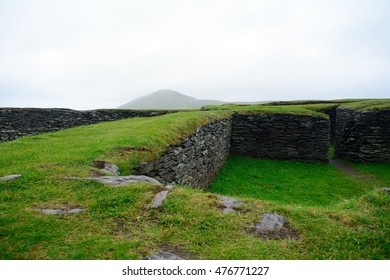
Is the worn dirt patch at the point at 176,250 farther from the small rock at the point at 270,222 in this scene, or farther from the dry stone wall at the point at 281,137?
the dry stone wall at the point at 281,137

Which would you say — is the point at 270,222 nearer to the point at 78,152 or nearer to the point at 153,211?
the point at 153,211

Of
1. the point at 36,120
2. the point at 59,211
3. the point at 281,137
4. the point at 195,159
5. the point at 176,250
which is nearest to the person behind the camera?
the point at 176,250

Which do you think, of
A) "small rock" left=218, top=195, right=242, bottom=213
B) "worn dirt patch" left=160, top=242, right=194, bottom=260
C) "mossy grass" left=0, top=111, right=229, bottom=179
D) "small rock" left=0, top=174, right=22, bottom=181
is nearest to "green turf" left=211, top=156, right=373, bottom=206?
"mossy grass" left=0, top=111, right=229, bottom=179

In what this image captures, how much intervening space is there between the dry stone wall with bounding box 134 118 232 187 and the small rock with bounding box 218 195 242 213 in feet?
8.72

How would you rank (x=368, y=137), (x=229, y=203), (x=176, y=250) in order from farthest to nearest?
(x=368, y=137), (x=229, y=203), (x=176, y=250)

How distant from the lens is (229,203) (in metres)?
3.93

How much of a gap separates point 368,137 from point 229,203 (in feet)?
46.7

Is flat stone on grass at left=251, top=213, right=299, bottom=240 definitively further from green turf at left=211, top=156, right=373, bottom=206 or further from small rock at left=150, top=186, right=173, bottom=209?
green turf at left=211, top=156, right=373, bottom=206

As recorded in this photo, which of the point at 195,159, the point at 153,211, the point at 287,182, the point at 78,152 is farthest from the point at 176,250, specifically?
the point at 287,182

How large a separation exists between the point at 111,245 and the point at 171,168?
182 inches

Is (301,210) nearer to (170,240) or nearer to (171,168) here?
(170,240)

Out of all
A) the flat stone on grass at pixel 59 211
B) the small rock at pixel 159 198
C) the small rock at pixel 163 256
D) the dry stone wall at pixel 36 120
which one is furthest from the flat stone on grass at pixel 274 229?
the dry stone wall at pixel 36 120

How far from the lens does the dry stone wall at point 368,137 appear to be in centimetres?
1470

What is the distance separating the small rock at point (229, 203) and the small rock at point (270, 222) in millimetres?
421
